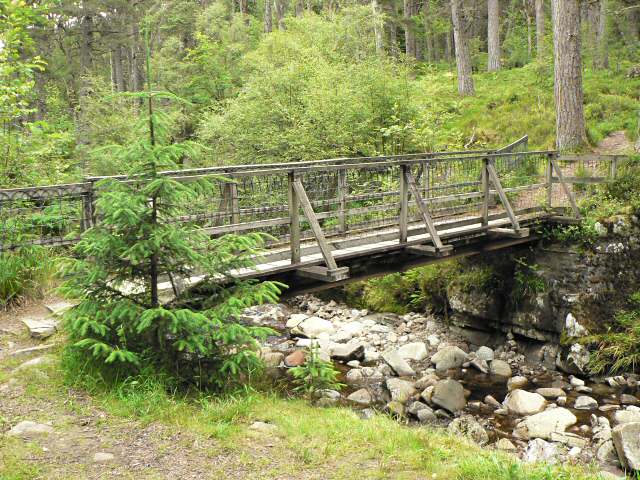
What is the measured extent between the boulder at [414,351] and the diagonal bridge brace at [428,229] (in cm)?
344

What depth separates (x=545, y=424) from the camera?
29.4 feet

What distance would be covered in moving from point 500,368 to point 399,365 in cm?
198

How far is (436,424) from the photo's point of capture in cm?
928

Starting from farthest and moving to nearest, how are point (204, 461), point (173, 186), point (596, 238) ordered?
point (596, 238)
point (173, 186)
point (204, 461)

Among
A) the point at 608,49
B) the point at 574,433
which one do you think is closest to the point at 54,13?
the point at 608,49

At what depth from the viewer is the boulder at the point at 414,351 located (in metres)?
12.2

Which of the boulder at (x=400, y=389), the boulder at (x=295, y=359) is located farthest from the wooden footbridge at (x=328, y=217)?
the boulder at (x=295, y=359)

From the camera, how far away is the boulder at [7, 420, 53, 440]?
498 centimetres

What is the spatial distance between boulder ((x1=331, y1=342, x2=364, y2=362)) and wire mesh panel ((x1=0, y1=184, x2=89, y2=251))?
5615 mm

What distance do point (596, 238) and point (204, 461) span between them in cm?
981

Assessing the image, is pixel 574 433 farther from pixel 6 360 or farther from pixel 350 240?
pixel 6 360

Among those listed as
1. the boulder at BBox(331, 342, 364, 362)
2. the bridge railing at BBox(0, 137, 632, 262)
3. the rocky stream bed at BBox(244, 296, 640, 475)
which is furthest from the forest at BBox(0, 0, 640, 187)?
the boulder at BBox(331, 342, 364, 362)

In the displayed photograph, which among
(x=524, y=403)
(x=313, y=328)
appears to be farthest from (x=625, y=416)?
(x=313, y=328)

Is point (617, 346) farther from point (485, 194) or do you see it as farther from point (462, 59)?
point (462, 59)
